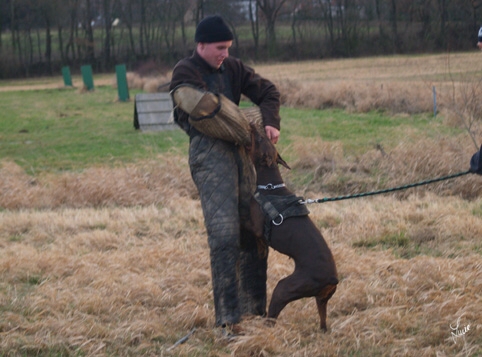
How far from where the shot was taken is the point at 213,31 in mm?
4230

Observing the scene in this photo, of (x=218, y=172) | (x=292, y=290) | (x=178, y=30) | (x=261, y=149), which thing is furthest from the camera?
(x=178, y=30)

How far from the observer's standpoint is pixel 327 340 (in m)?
4.15

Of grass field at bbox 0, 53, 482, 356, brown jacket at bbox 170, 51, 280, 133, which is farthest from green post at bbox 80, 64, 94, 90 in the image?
brown jacket at bbox 170, 51, 280, 133

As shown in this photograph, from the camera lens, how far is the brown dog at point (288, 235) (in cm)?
402

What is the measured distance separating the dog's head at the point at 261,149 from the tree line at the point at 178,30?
22372 mm

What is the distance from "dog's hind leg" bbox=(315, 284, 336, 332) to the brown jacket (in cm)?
107

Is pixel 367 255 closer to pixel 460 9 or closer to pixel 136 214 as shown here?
pixel 136 214

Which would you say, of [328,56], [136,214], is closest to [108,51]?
[328,56]

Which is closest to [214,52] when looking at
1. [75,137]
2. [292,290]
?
[292,290]

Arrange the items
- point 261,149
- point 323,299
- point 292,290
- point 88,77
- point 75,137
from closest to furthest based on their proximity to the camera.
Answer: point 292,290 < point 323,299 < point 261,149 < point 75,137 < point 88,77

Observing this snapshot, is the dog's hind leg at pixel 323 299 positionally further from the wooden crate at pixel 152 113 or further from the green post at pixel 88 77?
the green post at pixel 88 77

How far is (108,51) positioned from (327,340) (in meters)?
60.0

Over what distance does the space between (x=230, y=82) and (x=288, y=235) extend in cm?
109
